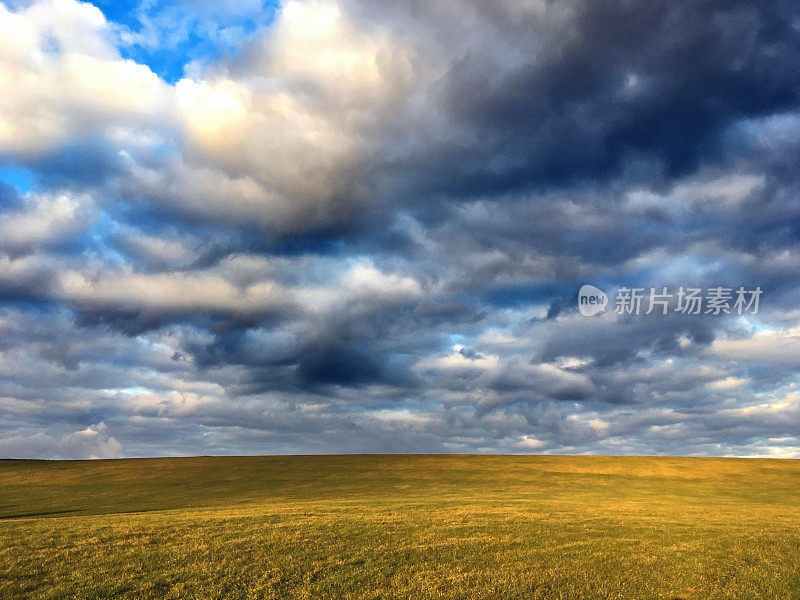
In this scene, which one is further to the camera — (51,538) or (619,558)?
(51,538)

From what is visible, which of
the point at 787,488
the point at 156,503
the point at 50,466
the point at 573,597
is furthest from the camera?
the point at 50,466

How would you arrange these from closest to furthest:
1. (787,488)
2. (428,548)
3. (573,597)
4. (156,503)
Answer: (573,597) → (428,548) → (156,503) → (787,488)

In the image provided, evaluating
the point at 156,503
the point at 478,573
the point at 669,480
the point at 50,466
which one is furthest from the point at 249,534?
the point at 50,466

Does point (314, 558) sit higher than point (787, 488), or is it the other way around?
point (314, 558)

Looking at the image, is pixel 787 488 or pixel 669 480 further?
pixel 669 480

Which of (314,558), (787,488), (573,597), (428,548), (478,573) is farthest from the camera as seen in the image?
(787,488)

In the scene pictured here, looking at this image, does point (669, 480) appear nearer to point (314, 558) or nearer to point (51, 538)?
point (314, 558)

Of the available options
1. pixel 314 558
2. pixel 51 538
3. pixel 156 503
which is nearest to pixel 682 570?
pixel 314 558

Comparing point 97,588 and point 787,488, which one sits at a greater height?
point 97,588

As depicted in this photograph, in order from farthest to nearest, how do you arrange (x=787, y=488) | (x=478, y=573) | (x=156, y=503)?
(x=787, y=488)
(x=156, y=503)
(x=478, y=573)

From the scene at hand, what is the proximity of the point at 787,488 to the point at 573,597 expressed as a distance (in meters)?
71.6

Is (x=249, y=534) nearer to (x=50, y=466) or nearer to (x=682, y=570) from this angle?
(x=682, y=570)

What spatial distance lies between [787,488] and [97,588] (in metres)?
82.5

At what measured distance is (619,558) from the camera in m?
22.7
